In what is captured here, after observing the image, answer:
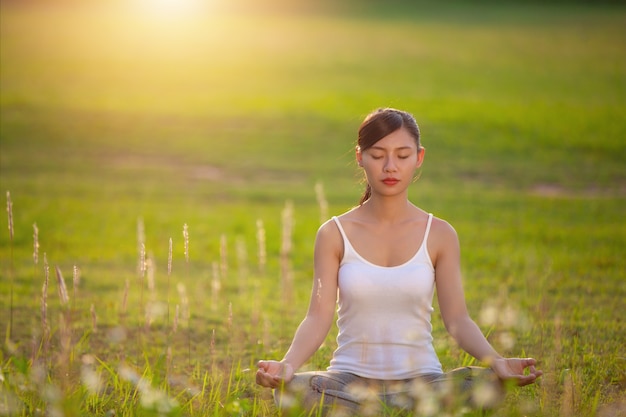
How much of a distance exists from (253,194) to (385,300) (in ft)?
38.9

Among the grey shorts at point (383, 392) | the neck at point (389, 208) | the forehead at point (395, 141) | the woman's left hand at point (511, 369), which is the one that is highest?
the forehead at point (395, 141)

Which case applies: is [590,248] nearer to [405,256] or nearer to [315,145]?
[405,256]

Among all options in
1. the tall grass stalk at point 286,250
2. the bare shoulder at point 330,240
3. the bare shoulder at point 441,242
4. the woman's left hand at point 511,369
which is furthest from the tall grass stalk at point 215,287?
the woman's left hand at point 511,369

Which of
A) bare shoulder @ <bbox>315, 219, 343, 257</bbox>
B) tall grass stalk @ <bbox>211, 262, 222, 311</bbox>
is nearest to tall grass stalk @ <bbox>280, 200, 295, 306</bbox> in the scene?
tall grass stalk @ <bbox>211, 262, 222, 311</bbox>

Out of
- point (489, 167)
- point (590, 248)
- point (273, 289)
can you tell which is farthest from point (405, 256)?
point (489, 167)

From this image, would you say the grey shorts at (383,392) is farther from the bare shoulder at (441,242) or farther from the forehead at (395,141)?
the forehead at (395,141)

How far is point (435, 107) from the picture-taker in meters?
26.0

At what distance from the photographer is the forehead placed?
15.5ft

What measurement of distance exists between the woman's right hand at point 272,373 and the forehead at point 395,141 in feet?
3.84

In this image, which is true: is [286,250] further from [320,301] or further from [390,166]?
[390,166]

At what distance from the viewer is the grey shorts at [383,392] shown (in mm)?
4488

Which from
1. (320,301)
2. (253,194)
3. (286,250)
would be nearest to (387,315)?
(320,301)

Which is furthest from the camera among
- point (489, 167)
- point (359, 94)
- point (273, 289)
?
point (359, 94)

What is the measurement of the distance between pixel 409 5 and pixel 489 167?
164 feet
